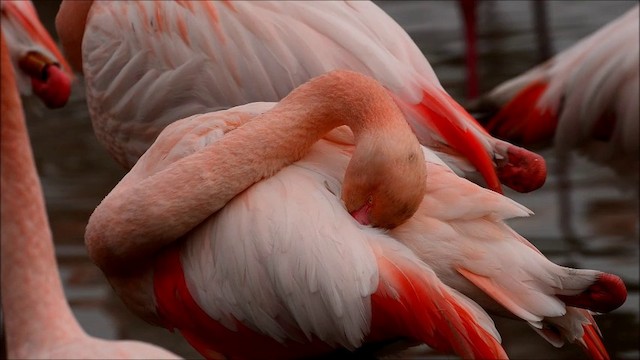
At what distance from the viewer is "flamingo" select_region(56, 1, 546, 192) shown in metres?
3.60

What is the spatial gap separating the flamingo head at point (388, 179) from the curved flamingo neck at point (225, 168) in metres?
0.12

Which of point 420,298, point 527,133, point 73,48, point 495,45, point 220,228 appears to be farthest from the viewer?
point 495,45

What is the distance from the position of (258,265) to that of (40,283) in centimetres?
52

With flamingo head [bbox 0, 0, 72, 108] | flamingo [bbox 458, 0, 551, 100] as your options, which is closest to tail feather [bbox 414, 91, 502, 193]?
flamingo head [bbox 0, 0, 72, 108]

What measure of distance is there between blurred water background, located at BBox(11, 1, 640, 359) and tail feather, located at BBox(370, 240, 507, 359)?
0.50 metres

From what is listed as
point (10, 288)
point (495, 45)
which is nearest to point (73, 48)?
point (10, 288)

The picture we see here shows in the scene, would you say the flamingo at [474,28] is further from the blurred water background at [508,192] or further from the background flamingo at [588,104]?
the background flamingo at [588,104]

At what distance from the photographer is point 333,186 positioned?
9.82ft

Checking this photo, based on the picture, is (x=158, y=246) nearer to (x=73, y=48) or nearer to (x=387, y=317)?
(x=387, y=317)

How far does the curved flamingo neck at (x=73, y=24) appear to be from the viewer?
431 cm

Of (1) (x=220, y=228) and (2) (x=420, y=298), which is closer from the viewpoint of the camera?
(2) (x=420, y=298)

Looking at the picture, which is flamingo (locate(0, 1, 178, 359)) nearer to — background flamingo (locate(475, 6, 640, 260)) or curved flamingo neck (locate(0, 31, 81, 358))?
curved flamingo neck (locate(0, 31, 81, 358))

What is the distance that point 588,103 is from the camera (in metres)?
4.83

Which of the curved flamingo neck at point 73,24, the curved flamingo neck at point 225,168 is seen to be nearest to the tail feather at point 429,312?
the curved flamingo neck at point 225,168
